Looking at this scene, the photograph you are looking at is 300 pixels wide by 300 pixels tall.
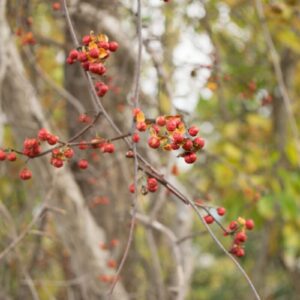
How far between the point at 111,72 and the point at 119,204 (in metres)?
0.72

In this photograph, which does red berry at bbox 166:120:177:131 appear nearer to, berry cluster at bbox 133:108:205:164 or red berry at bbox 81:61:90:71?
berry cluster at bbox 133:108:205:164

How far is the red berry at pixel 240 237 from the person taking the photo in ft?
3.84

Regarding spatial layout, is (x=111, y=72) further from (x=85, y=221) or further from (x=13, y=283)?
(x=13, y=283)

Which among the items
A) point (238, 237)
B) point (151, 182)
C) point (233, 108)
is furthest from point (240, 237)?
point (233, 108)

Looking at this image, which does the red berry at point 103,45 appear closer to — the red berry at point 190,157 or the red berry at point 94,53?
the red berry at point 94,53

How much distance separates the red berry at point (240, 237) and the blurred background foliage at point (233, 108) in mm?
794

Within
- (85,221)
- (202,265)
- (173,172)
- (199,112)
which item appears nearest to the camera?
(173,172)

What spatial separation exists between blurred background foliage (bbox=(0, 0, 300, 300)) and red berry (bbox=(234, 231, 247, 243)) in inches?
31.3

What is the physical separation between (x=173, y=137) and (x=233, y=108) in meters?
3.41

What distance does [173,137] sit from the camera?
1.01 metres

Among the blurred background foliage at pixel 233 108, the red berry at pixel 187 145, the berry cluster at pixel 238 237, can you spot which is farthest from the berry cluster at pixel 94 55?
the blurred background foliage at pixel 233 108

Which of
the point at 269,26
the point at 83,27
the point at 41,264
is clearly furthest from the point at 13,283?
the point at 269,26

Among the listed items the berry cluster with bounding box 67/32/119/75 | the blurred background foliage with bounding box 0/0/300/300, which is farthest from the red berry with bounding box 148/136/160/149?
the blurred background foliage with bounding box 0/0/300/300

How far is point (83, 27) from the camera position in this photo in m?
3.03
